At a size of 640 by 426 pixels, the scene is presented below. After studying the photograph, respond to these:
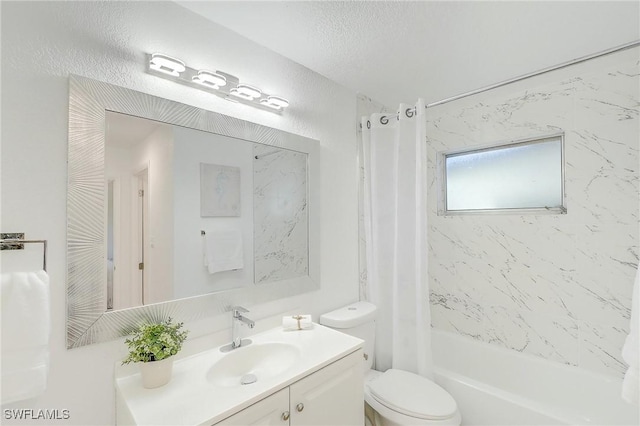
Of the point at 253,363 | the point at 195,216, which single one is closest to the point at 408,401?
the point at 253,363

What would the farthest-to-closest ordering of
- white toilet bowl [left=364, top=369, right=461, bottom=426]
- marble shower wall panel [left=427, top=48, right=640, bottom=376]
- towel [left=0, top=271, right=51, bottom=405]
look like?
marble shower wall panel [left=427, top=48, right=640, bottom=376] < white toilet bowl [left=364, top=369, right=461, bottom=426] < towel [left=0, top=271, right=51, bottom=405]

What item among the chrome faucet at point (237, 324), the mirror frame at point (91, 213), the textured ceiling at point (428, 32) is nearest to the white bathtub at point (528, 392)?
the chrome faucet at point (237, 324)

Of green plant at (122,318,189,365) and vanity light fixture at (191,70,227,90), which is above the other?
vanity light fixture at (191,70,227,90)

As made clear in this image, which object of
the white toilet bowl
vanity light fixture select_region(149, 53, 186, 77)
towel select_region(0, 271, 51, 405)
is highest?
vanity light fixture select_region(149, 53, 186, 77)

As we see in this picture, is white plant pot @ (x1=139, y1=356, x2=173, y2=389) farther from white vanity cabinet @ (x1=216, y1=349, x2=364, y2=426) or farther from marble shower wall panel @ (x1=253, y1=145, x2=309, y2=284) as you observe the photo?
marble shower wall panel @ (x1=253, y1=145, x2=309, y2=284)

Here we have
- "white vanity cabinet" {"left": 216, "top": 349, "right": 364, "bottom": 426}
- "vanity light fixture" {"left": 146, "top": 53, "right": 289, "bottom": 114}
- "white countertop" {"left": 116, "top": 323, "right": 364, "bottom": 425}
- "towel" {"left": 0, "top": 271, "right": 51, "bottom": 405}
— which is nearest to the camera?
"towel" {"left": 0, "top": 271, "right": 51, "bottom": 405}

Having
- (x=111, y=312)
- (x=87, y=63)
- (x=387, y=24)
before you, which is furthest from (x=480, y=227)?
(x=87, y=63)

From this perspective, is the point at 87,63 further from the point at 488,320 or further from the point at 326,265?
the point at 488,320

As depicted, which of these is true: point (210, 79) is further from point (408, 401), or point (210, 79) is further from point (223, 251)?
point (408, 401)

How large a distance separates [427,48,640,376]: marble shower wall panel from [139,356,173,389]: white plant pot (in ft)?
7.22

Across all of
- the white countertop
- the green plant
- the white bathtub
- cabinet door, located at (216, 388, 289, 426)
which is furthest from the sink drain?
the white bathtub

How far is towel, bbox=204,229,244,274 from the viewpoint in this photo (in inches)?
54.7

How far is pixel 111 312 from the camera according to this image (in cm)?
107

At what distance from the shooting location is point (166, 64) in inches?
47.8
